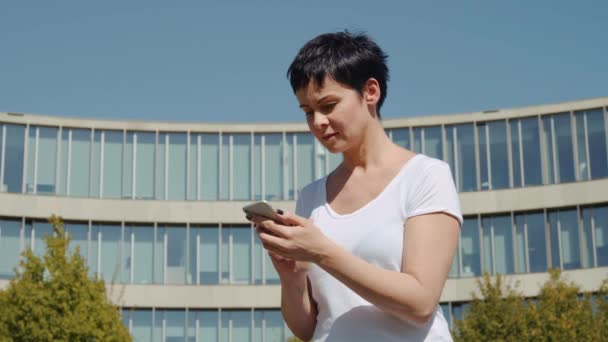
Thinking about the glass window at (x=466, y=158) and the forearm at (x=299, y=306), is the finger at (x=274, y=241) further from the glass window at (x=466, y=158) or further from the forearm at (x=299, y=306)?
the glass window at (x=466, y=158)

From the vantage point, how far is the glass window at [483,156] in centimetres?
4447

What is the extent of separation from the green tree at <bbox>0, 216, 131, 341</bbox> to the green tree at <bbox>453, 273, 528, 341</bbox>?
365 inches

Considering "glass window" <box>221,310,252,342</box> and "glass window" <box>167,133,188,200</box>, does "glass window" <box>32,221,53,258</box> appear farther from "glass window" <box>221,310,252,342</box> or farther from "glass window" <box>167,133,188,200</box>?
"glass window" <box>221,310,252,342</box>

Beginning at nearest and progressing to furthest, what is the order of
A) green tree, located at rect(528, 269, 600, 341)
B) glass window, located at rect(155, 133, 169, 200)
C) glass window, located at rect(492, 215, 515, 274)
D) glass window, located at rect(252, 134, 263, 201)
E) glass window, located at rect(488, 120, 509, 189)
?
green tree, located at rect(528, 269, 600, 341), glass window, located at rect(492, 215, 515, 274), glass window, located at rect(488, 120, 509, 189), glass window, located at rect(155, 133, 169, 200), glass window, located at rect(252, 134, 263, 201)

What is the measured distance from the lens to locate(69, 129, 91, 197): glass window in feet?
146

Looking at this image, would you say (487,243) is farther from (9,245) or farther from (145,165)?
(9,245)

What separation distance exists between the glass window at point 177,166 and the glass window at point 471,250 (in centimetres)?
1240

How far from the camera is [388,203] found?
3.24 meters

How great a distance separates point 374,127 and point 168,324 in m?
42.0

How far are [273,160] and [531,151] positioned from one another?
445 inches

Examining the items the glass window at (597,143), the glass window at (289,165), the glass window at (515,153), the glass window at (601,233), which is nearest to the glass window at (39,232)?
the glass window at (289,165)

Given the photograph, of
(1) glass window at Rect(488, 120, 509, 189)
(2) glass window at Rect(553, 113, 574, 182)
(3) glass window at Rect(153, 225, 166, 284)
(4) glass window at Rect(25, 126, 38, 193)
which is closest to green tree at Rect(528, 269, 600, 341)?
(2) glass window at Rect(553, 113, 574, 182)

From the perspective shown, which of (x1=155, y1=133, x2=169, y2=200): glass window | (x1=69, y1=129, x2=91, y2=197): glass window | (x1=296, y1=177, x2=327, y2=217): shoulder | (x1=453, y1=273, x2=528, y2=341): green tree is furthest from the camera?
(x1=155, y1=133, x2=169, y2=200): glass window

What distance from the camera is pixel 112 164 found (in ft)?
148
